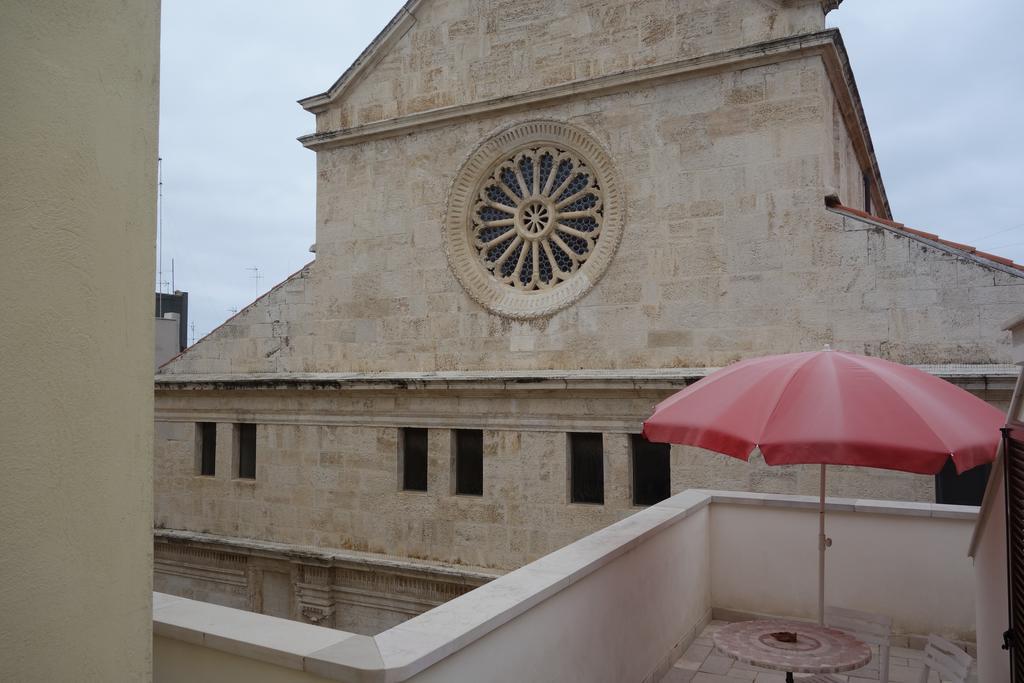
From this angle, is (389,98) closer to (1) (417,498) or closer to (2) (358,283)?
(2) (358,283)

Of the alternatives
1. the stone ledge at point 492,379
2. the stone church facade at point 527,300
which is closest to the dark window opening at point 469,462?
the stone church facade at point 527,300

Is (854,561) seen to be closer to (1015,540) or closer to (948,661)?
(948,661)

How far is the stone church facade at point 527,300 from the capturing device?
915 cm

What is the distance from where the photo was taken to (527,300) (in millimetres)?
11070

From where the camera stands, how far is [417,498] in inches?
449

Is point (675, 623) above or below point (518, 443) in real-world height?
below

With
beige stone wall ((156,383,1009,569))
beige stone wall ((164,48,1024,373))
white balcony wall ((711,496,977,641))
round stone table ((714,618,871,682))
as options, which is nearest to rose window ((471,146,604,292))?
beige stone wall ((164,48,1024,373))

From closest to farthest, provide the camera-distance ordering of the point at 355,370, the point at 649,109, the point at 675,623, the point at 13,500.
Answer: the point at 13,500
the point at 675,623
the point at 649,109
the point at 355,370

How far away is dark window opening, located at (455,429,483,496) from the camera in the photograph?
438 inches

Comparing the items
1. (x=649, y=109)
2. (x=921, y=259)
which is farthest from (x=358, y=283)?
(x=921, y=259)

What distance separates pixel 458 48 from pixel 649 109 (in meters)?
3.32

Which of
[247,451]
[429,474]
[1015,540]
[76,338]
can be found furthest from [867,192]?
[76,338]

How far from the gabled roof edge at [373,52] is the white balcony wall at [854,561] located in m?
8.93

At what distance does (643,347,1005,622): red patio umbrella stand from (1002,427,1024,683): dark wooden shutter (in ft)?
1.47
